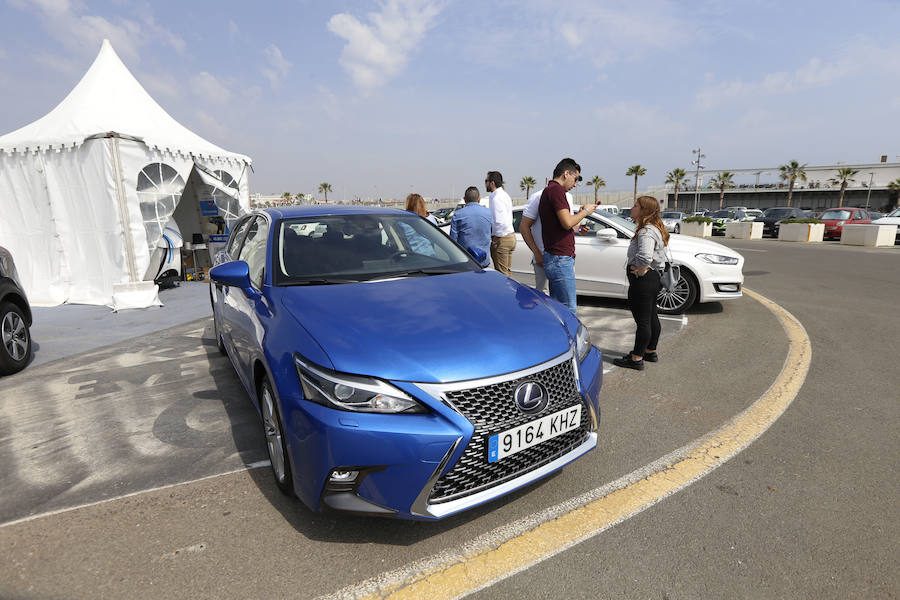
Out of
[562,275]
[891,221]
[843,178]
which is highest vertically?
[843,178]

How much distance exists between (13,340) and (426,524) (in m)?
4.71

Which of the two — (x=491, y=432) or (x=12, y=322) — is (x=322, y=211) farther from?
(x=12, y=322)

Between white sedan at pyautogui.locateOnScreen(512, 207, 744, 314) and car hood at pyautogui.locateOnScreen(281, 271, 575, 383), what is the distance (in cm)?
421

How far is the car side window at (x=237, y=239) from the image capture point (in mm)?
4215

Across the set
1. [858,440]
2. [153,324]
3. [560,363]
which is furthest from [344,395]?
[153,324]

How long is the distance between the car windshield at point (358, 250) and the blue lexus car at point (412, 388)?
6 centimetres

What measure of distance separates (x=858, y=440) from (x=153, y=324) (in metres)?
7.61

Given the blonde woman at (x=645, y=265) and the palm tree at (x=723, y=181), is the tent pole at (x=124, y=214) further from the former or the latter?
the palm tree at (x=723, y=181)

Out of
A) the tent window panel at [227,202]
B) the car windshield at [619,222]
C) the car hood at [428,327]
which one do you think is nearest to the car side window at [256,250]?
the car hood at [428,327]

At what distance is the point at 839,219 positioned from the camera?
20250 mm

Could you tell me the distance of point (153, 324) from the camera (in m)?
6.82

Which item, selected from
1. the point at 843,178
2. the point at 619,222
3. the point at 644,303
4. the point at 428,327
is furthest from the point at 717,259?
the point at 843,178

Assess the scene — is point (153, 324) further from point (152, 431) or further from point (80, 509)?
point (80, 509)

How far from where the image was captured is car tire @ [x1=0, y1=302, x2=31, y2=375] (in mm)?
4562
